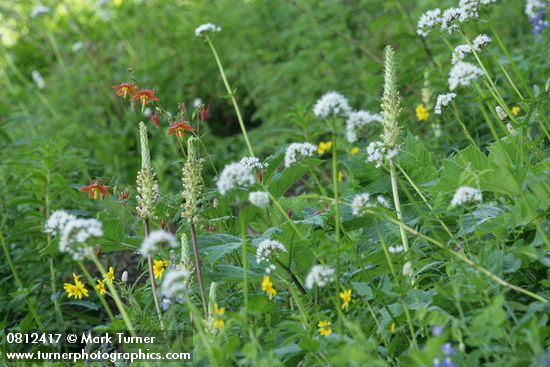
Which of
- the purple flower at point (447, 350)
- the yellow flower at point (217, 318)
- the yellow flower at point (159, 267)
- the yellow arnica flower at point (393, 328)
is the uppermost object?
the yellow flower at point (159, 267)

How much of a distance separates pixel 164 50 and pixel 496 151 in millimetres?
5190

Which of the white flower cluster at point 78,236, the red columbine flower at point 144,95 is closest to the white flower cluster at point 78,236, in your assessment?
the white flower cluster at point 78,236

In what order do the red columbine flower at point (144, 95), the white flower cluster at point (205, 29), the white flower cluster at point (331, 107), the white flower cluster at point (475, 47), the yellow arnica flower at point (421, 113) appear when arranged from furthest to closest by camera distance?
the yellow arnica flower at point (421, 113) < the white flower cluster at point (205, 29) < the red columbine flower at point (144, 95) < the white flower cluster at point (475, 47) < the white flower cluster at point (331, 107)

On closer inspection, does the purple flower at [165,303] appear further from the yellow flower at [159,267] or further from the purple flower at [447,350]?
the purple flower at [447,350]

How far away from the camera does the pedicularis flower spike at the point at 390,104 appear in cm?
246

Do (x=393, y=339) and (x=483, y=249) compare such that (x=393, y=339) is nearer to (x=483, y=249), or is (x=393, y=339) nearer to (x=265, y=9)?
(x=483, y=249)

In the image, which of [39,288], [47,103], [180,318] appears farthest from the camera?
[47,103]

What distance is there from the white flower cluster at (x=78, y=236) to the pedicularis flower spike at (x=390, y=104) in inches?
38.1

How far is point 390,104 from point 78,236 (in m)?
1.08

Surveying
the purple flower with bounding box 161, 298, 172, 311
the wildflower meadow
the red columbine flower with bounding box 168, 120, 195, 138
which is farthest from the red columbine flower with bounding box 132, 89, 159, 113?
the purple flower with bounding box 161, 298, 172, 311

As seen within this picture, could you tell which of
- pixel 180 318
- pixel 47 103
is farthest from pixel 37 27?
pixel 180 318

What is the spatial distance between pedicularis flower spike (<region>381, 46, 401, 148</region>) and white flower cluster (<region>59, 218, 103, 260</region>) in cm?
97

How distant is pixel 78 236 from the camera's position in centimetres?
197

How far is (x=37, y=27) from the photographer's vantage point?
25.7 feet
